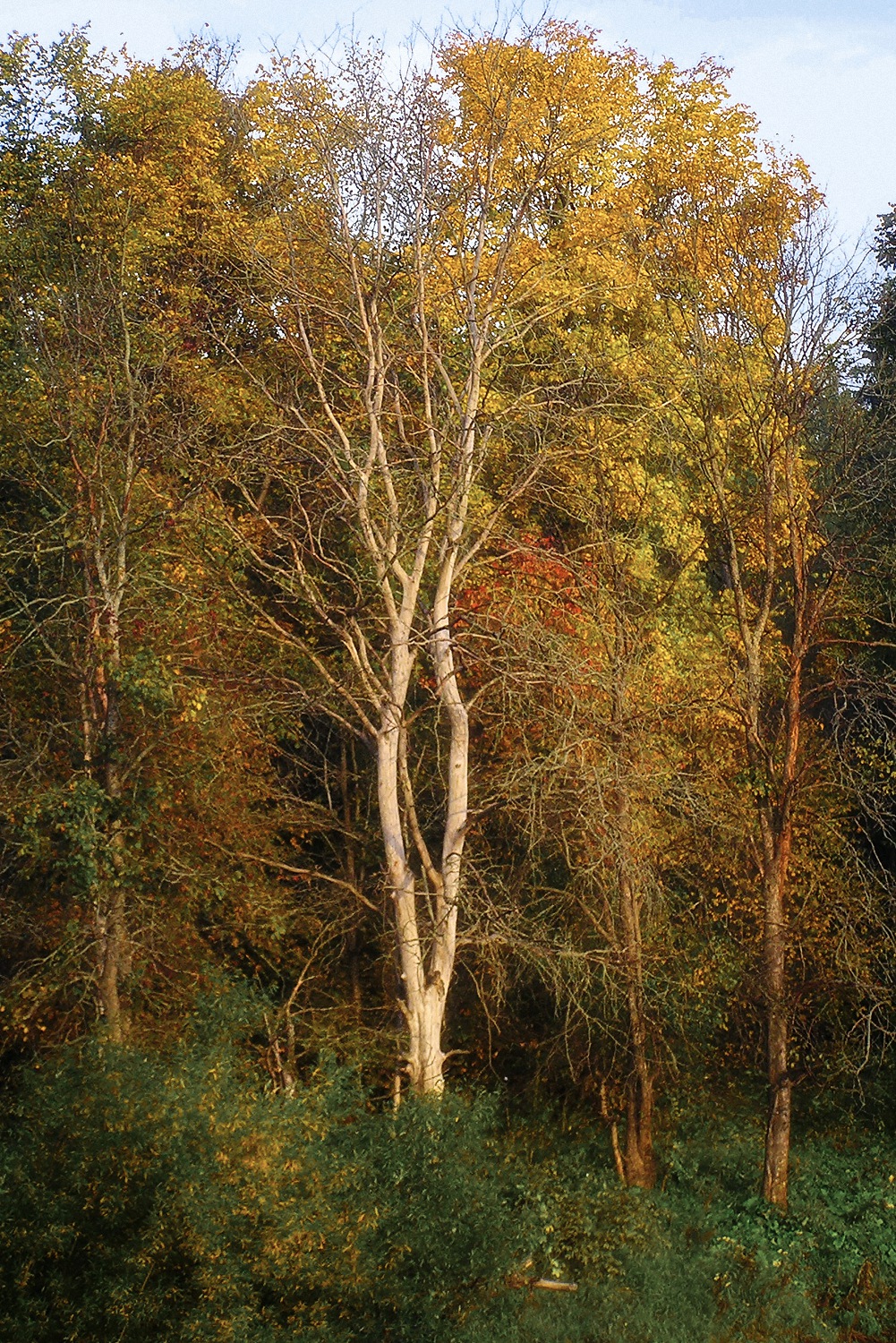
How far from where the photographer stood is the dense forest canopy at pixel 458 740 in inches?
474

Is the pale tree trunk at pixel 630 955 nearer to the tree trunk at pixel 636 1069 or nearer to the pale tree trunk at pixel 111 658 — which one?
the tree trunk at pixel 636 1069

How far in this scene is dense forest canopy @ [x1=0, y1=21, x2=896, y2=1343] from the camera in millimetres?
12047

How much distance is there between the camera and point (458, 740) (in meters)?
14.1

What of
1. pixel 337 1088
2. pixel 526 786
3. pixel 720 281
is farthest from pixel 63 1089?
pixel 720 281

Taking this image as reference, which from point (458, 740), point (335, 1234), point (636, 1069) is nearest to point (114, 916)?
point (458, 740)

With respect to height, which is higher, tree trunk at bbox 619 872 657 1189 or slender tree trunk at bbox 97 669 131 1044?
slender tree trunk at bbox 97 669 131 1044

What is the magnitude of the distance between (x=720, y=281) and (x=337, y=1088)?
35.2ft

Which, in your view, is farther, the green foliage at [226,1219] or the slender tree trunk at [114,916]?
the slender tree trunk at [114,916]

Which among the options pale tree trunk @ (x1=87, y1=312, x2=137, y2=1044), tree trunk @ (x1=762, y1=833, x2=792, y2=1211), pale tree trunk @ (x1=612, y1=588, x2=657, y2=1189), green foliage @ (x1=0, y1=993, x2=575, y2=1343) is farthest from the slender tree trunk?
tree trunk @ (x1=762, y1=833, x2=792, y2=1211)

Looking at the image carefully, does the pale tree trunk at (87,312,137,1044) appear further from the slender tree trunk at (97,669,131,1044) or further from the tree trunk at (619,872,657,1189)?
the tree trunk at (619,872,657,1189)

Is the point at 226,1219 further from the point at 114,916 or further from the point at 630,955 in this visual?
the point at 630,955

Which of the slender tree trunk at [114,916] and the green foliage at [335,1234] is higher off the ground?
the slender tree trunk at [114,916]

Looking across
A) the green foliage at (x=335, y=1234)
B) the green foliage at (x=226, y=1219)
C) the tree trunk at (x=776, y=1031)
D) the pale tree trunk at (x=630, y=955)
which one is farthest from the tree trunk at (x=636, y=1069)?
the green foliage at (x=226, y=1219)

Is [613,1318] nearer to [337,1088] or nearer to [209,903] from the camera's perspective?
[337,1088]
